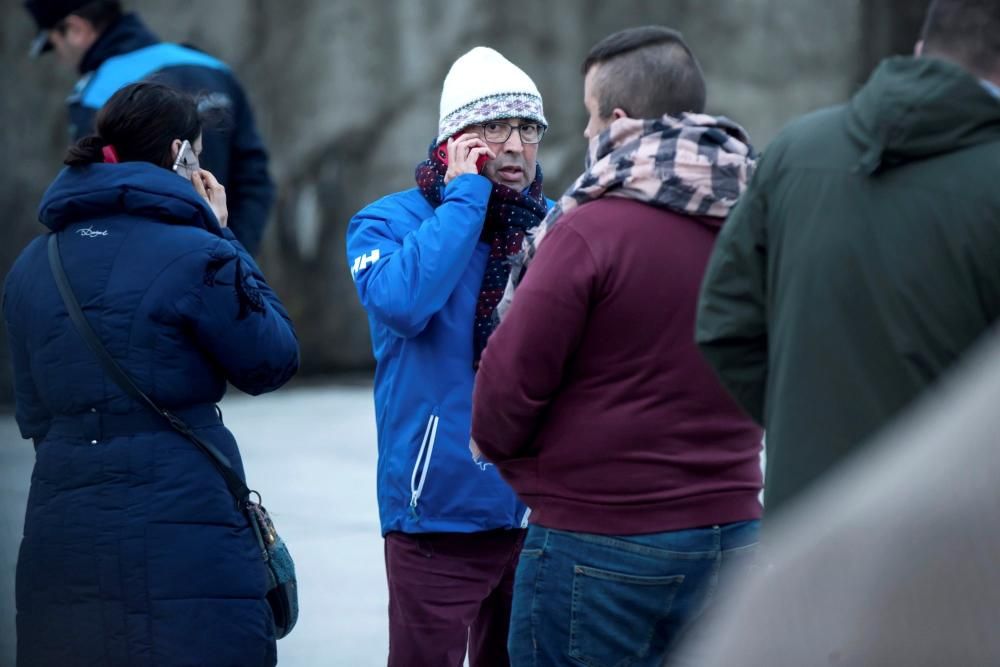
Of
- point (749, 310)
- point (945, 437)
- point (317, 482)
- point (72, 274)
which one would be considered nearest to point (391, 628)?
point (72, 274)

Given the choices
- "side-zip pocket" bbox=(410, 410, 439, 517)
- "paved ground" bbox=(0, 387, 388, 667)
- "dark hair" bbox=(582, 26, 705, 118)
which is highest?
"dark hair" bbox=(582, 26, 705, 118)

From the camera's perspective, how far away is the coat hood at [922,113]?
2.41 m

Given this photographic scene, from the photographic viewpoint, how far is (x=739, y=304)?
2.64 meters

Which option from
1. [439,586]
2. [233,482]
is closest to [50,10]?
[233,482]

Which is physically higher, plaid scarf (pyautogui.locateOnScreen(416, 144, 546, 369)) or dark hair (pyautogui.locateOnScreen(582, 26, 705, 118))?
dark hair (pyautogui.locateOnScreen(582, 26, 705, 118))

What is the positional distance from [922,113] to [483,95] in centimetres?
150

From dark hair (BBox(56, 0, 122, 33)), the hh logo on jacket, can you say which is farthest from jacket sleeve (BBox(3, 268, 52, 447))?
dark hair (BBox(56, 0, 122, 33))

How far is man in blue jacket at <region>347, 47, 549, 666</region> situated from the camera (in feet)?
11.5

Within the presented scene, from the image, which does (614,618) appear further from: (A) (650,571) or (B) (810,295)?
(B) (810,295)

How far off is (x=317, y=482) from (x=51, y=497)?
12.4 ft

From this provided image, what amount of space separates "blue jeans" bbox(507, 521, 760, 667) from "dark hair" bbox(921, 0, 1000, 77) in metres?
1.03

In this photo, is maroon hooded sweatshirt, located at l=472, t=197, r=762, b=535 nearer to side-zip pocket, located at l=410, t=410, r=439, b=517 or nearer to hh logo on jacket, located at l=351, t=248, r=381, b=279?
side-zip pocket, located at l=410, t=410, r=439, b=517

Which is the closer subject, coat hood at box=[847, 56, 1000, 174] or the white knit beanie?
coat hood at box=[847, 56, 1000, 174]

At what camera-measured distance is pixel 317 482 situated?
Answer: 7164 millimetres
